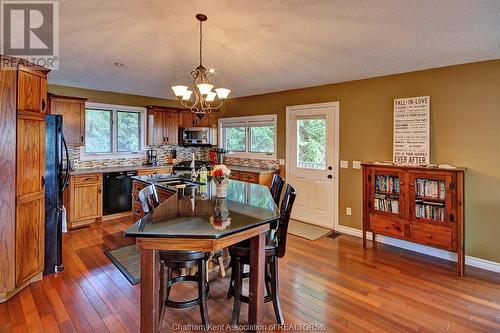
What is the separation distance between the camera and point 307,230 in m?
4.54

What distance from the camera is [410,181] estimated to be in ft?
11.2

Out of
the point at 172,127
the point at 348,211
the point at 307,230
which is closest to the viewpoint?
the point at 348,211

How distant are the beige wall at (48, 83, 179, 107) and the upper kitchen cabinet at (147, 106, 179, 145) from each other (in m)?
0.29

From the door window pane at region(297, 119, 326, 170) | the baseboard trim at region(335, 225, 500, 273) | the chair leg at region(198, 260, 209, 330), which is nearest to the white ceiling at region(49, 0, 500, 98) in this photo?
the door window pane at region(297, 119, 326, 170)

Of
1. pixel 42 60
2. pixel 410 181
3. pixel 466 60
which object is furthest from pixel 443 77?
pixel 42 60

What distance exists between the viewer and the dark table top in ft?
5.37

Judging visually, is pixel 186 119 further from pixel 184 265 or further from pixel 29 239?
pixel 184 265

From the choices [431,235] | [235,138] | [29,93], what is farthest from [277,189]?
[235,138]

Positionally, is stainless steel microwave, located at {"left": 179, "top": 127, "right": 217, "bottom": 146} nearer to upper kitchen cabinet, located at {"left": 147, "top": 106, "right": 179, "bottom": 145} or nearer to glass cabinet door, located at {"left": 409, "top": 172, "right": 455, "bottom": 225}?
upper kitchen cabinet, located at {"left": 147, "top": 106, "right": 179, "bottom": 145}

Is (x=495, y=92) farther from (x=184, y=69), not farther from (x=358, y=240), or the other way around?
(x=184, y=69)

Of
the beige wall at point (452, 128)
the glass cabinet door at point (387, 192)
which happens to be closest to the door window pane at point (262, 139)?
the beige wall at point (452, 128)

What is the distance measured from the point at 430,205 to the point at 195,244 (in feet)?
9.87

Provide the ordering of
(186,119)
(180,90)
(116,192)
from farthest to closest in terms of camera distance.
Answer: (186,119)
(116,192)
(180,90)

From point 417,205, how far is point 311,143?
1.99 meters
